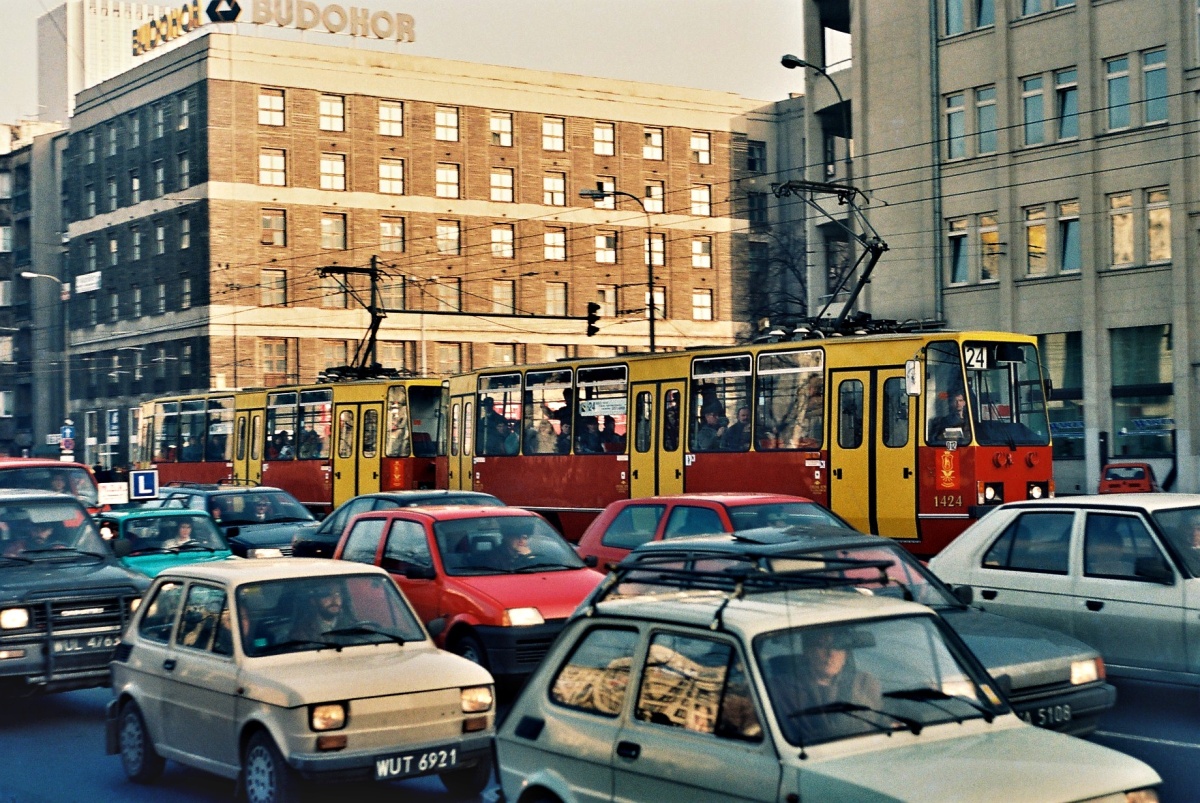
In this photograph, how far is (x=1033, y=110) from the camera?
4441 cm

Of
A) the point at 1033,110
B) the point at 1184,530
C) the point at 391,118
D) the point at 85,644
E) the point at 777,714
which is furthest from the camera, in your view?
the point at 391,118

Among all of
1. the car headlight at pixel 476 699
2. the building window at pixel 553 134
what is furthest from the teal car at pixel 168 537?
the building window at pixel 553 134

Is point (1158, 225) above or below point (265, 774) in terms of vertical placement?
above

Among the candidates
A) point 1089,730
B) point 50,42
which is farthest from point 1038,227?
point 50,42

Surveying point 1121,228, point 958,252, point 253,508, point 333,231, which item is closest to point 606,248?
point 333,231

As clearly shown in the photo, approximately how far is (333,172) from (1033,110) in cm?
4226

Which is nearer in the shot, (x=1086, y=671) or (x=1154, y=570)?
(x=1086, y=671)

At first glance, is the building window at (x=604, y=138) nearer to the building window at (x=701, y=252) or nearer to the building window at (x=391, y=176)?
the building window at (x=701, y=252)

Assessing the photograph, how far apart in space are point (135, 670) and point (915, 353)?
43.1ft

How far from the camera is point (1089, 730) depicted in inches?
370

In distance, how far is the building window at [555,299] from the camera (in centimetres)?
8319

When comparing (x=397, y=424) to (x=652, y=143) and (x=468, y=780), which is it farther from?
(x=652, y=143)

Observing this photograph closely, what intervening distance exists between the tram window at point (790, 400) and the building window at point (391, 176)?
190 feet

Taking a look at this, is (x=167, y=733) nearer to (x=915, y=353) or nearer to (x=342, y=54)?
(x=915, y=353)
